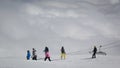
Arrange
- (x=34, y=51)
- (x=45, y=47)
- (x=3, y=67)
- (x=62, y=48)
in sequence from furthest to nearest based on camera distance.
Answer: (x=62, y=48)
(x=34, y=51)
(x=45, y=47)
(x=3, y=67)

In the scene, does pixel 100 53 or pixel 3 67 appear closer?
pixel 3 67

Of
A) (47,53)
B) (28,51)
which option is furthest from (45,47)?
(28,51)

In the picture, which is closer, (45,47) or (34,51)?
(45,47)

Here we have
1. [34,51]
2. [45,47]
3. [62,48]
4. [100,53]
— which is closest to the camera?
[45,47]

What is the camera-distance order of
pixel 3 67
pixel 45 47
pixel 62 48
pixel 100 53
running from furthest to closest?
pixel 100 53, pixel 62 48, pixel 45 47, pixel 3 67

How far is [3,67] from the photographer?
26203mm

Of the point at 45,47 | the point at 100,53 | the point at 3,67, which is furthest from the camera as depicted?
the point at 100,53

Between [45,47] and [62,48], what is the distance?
23.0 feet

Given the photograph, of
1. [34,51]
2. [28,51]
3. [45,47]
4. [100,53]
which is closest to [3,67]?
[45,47]

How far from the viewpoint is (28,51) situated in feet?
158

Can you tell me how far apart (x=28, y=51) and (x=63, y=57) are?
520 centimetres

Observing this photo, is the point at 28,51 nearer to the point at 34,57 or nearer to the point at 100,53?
the point at 34,57

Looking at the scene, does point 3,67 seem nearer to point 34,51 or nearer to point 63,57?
point 34,51

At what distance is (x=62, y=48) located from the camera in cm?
4816
